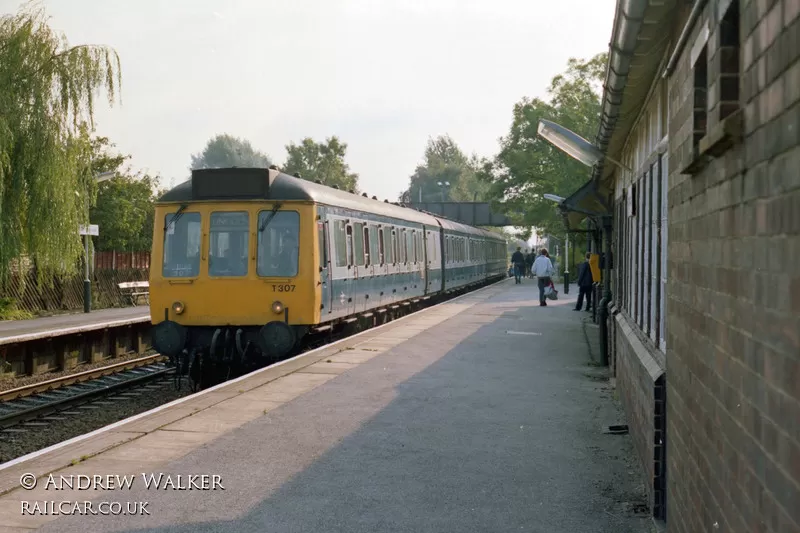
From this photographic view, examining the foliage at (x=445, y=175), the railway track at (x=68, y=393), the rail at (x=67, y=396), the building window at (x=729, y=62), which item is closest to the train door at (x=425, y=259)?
the railway track at (x=68, y=393)

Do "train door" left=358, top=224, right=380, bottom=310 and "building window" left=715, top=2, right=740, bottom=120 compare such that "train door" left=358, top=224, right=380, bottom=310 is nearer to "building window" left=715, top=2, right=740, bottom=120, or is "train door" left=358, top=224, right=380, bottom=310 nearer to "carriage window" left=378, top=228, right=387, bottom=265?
"carriage window" left=378, top=228, right=387, bottom=265

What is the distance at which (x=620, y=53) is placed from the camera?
19.0 ft

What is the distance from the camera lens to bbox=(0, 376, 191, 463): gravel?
32.4ft

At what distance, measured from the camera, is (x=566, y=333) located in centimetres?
1792

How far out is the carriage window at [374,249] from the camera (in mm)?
16656

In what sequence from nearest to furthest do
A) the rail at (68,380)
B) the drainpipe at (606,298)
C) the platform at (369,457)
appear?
the platform at (369,457)
the rail at (68,380)
the drainpipe at (606,298)

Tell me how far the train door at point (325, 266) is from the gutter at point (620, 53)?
5.23 metres

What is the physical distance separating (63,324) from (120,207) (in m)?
13.7

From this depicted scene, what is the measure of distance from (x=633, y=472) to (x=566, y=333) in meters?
11.4

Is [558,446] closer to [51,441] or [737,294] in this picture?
[737,294]

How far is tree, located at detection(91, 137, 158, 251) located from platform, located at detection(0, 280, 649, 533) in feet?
72.6

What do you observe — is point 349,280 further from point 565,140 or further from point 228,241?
point 565,140

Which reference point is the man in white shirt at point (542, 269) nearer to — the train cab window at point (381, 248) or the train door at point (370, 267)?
the train cab window at point (381, 248)

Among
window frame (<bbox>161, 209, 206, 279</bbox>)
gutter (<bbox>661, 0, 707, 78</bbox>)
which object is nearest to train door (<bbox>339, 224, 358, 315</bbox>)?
window frame (<bbox>161, 209, 206, 279</bbox>)
